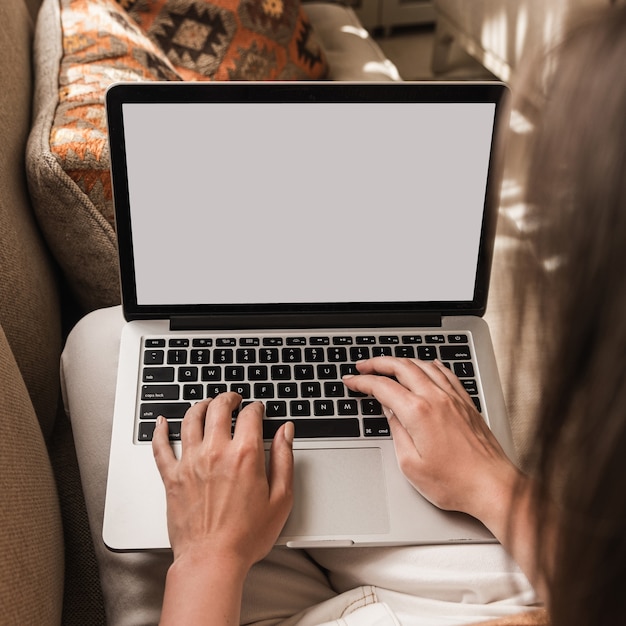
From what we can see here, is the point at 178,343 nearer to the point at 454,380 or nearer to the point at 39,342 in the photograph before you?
the point at 39,342

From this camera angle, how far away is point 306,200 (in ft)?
2.32

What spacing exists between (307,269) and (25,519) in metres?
0.38

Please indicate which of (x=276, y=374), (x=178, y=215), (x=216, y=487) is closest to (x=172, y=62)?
(x=178, y=215)

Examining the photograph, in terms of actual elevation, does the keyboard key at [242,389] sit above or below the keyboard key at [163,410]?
above

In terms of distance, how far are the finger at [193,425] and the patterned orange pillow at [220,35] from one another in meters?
0.77

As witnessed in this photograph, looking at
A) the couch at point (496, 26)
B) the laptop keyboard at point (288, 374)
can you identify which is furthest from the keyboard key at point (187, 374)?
the couch at point (496, 26)

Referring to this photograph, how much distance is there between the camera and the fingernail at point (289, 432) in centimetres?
67

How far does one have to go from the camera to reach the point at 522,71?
1.50 feet

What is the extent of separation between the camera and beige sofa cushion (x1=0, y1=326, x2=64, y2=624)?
523 mm

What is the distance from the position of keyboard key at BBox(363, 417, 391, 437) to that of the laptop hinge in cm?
12

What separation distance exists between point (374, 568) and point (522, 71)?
0.46m

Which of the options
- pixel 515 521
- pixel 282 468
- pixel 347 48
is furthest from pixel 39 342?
pixel 347 48

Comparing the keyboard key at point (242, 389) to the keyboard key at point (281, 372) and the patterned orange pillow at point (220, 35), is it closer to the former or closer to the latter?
the keyboard key at point (281, 372)

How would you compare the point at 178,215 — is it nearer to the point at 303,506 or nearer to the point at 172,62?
the point at 303,506
